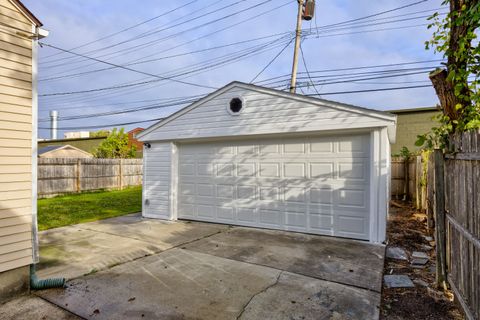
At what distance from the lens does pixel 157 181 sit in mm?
8172

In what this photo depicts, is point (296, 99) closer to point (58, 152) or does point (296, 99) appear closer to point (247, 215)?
point (247, 215)

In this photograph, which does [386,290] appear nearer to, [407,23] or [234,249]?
[234,249]

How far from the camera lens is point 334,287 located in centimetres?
354

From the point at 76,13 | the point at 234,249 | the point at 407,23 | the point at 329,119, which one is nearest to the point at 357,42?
the point at 407,23

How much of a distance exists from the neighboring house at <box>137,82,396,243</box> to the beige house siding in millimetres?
4166

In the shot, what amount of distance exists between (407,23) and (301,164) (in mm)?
7498

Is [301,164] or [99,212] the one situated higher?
[301,164]

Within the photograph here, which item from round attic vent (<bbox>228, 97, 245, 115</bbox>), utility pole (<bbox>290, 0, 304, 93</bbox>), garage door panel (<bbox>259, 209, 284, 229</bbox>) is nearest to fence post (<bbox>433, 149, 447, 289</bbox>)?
garage door panel (<bbox>259, 209, 284, 229</bbox>)

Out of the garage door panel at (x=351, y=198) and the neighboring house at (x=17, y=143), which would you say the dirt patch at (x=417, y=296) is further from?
the neighboring house at (x=17, y=143)

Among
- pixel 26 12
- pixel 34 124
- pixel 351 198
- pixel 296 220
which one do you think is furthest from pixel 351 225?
pixel 26 12

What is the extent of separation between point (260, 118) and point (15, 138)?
15.0 ft

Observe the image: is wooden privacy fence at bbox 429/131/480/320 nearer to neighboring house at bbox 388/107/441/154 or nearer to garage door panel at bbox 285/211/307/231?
garage door panel at bbox 285/211/307/231

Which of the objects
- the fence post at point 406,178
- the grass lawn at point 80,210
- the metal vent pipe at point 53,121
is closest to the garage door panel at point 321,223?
the grass lawn at point 80,210

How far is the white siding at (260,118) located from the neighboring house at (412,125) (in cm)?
956
